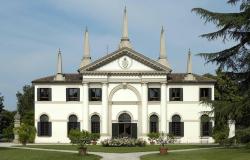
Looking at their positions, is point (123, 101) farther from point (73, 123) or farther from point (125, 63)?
point (73, 123)

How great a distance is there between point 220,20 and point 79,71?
110 ft

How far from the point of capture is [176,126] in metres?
58.5

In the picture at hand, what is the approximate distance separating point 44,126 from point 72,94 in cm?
474

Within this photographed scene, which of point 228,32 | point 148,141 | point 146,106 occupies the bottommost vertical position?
point 148,141

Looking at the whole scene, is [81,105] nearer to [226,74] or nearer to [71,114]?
[71,114]

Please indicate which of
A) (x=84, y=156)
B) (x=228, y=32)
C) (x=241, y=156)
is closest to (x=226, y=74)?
(x=228, y=32)

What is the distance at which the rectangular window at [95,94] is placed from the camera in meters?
58.2

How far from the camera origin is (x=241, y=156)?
87.1 ft

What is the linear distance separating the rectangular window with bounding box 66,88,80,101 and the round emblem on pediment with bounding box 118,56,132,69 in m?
5.61

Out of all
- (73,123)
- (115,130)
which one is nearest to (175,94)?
(115,130)

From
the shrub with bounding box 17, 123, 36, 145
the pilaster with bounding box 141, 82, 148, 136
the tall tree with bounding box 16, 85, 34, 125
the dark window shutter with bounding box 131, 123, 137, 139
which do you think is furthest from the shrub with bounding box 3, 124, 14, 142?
the pilaster with bounding box 141, 82, 148, 136

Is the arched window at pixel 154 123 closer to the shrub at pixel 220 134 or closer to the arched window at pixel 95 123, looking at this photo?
the arched window at pixel 95 123

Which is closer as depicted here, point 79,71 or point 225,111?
point 225,111

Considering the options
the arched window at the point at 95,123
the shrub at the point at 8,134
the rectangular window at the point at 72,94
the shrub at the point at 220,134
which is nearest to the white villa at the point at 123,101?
the arched window at the point at 95,123
